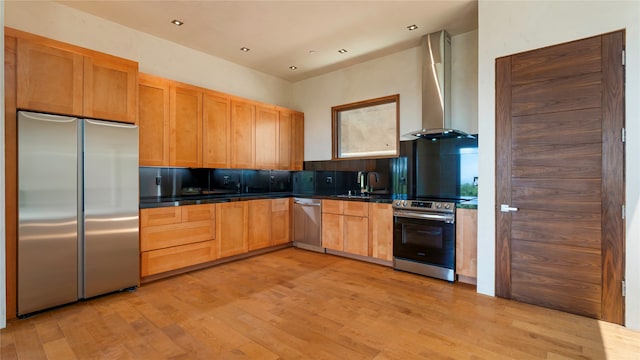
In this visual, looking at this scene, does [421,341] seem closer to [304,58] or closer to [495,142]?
[495,142]

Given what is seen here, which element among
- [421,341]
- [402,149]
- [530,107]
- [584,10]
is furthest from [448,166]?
[421,341]

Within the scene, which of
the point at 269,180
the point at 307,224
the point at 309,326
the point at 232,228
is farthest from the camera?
the point at 269,180

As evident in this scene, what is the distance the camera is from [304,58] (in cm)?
447

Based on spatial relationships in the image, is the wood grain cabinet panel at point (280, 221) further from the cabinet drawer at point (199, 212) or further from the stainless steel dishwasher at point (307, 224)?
the cabinet drawer at point (199, 212)

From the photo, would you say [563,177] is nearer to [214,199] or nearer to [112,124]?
[214,199]

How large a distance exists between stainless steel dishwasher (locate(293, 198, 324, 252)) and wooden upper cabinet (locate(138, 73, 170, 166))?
6.63 ft

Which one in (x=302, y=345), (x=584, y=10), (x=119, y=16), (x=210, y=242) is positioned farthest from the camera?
(x=210, y=242)

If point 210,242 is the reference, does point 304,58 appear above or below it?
above

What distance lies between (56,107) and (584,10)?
4.56m

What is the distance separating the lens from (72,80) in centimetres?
271

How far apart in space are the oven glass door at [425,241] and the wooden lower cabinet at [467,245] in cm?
6

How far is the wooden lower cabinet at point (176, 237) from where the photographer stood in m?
3.24

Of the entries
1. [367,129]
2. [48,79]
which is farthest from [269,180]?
[48,79]

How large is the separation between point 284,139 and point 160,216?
2.39m
